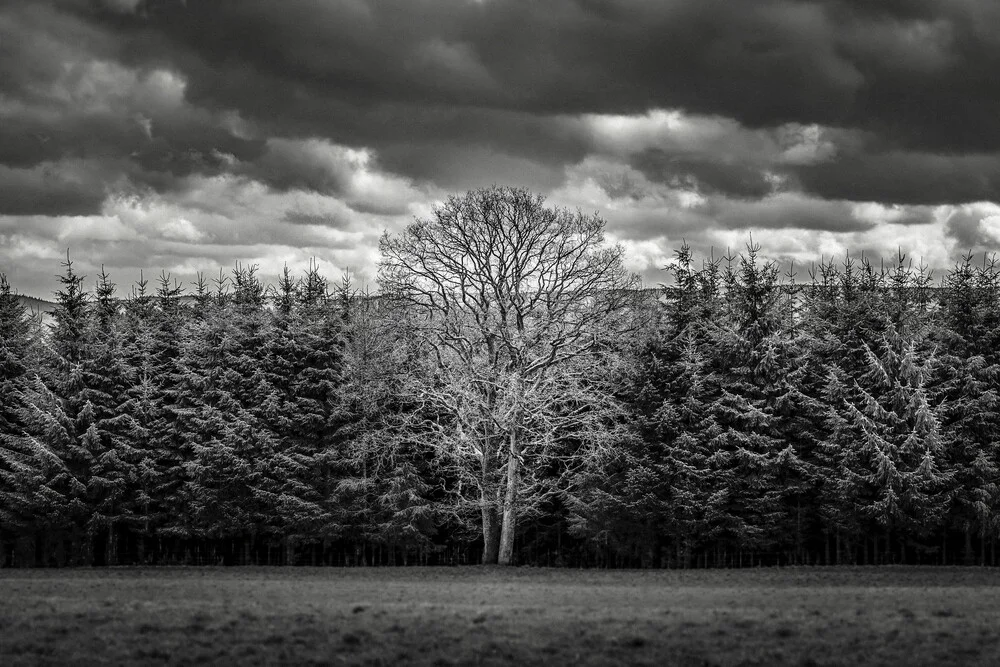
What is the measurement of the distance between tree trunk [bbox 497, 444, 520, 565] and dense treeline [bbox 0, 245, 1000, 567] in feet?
5.63

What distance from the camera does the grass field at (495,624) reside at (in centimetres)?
1634

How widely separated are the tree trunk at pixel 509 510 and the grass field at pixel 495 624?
521 inches

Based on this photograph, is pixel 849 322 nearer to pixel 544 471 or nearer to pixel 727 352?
pixel 727 352

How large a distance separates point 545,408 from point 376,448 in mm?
8177

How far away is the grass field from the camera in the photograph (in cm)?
1634

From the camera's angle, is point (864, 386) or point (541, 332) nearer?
point (541, 332)

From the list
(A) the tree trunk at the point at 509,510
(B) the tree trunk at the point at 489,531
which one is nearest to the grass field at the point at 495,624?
(A) the tree trunk at the point at 509,510

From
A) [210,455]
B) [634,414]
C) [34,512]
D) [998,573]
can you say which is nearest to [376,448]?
[210,455]

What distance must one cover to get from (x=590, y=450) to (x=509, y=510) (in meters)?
4.60

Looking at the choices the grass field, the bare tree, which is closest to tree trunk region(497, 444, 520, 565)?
the bare tree

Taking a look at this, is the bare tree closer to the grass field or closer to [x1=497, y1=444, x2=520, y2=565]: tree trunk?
[x1=497, y1=444, x2=520, y2=565]: tree trunk

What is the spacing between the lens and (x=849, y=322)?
4859 centimetres

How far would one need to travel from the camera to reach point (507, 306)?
1748 inches

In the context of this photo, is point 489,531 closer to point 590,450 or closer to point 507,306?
point 590,450
